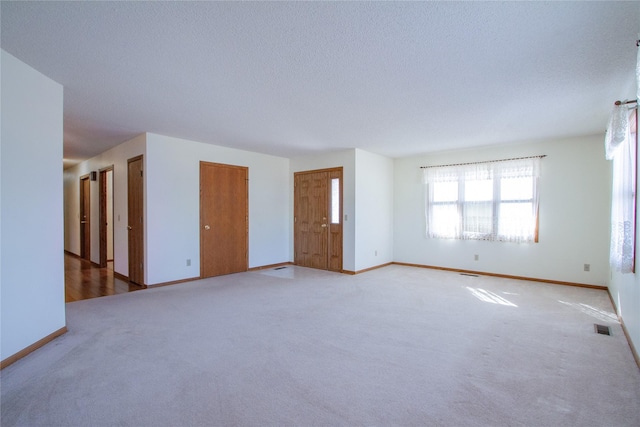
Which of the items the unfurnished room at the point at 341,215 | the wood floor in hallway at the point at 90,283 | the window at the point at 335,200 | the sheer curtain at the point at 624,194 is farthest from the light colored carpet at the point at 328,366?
the window at the point at 335,200

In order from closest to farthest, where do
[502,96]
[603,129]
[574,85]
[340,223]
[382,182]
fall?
[574,85]
[502,96]
[603,129]
[340,223]
[382,182]

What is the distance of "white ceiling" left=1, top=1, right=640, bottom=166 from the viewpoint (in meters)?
1.83

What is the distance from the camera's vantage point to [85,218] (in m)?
7.09

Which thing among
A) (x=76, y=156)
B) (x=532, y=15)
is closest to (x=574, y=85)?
(x=532, y=15)

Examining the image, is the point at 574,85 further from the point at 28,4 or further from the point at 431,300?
the point at 28,4

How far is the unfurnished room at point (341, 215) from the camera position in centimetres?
185

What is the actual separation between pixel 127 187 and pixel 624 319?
6.87 metres

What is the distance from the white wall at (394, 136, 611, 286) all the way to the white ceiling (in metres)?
1.02

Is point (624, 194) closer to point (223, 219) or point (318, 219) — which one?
point (318, 219)

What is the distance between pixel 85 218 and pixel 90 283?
3007 millimetres

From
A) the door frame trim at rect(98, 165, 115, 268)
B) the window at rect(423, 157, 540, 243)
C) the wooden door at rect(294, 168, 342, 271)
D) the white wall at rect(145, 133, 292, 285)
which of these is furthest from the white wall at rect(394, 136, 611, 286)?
the door frame trim at rect(98, 165, 115, 268)

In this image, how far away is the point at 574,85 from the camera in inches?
112

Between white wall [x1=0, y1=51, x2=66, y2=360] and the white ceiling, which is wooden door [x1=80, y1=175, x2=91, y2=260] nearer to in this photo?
the white ceiling

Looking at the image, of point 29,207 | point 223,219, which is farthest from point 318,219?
point 29,207
